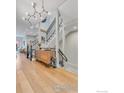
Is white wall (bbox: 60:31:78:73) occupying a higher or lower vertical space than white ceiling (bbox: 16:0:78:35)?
lower

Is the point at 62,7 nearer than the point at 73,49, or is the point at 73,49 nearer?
the point at 73,49

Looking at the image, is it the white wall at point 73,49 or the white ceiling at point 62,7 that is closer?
the white wall at point 73,49

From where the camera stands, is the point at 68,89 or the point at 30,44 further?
the point at 30,44

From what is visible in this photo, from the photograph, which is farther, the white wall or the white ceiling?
the white ceiling

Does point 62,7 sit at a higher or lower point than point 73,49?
higher

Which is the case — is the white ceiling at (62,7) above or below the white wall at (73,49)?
above
